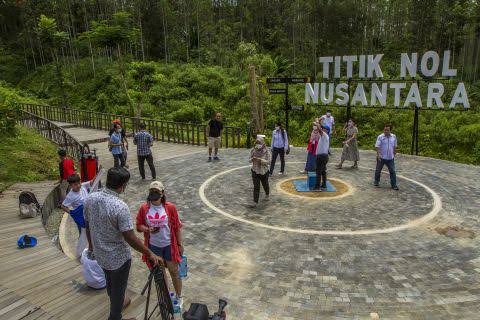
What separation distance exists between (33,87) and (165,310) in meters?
46.6

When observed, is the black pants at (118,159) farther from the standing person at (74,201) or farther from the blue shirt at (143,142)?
the standing person at (74,201)

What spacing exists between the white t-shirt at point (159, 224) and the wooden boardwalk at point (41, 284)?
90 cm

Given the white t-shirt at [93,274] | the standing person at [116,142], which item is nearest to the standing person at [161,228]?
the white t-shirt at [93,274]

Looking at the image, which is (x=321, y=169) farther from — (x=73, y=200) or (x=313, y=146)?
(x=73, y=200)

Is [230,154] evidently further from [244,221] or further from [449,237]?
[449,237]

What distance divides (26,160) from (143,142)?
4.58 metres

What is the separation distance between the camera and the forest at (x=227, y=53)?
1030 inches

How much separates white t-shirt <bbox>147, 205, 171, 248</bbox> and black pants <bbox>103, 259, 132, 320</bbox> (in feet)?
2.64

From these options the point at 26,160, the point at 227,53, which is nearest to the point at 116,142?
the point at 26,160

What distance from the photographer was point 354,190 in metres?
11.0

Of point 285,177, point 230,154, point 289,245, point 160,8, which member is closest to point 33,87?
point 160,8

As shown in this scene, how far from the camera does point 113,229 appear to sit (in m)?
3.97

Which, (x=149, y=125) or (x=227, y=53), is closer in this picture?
(x=149, y=125)

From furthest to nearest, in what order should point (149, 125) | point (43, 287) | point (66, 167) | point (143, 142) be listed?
point (149, 125) < point (143, 142) < point (66, 167) < point (43, 287)
